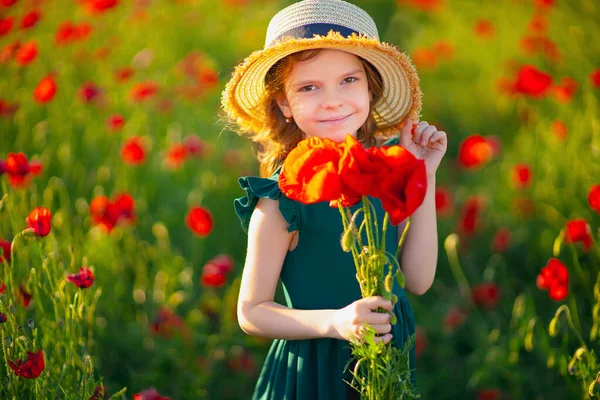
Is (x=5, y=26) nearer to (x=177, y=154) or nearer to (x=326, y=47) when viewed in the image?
(x=177, y=154)

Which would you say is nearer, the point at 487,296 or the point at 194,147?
the point at 487,296

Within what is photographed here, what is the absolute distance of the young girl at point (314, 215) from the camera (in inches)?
70.6

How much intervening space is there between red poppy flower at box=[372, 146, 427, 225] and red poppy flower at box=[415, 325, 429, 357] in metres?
1.41

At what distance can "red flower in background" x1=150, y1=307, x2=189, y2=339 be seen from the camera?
260cm

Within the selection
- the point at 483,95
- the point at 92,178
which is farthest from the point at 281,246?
the point at 483,95

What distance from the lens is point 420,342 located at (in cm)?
273

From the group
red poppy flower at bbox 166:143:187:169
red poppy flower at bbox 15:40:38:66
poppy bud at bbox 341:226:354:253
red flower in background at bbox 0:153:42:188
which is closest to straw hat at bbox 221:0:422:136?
poppy bud at bbox 341:226:354:253

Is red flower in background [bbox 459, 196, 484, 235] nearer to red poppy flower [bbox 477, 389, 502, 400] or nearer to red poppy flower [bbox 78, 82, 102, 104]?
red poppy flower [bbox 477, 389, 502, 400]

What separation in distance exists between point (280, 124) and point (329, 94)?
284mm

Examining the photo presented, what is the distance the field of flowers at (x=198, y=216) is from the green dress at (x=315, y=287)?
43cm

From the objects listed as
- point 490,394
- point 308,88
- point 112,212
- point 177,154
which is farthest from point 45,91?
point 490,394

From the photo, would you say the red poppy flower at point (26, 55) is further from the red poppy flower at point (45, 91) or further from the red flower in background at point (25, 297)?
the red flower in background at point (25, 297)

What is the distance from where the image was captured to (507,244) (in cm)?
316

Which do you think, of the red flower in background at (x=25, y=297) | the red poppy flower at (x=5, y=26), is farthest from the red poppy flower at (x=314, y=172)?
the red poppy flower at (x=5, y=26)
